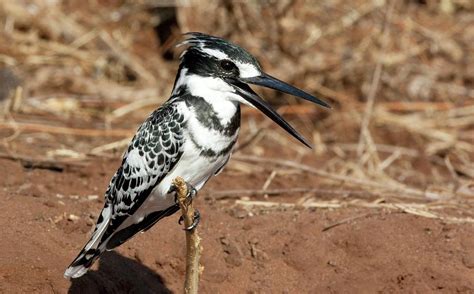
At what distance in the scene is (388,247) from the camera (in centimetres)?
420

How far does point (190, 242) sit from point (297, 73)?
3.82 metres

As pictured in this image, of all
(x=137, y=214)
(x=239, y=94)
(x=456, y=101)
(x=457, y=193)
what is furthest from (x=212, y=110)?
(x=456, y=101)

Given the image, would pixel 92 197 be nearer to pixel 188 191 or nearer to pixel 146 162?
pixel 146 162

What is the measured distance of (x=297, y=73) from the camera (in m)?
7.03

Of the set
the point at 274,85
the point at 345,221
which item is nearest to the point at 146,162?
the point at 274,85

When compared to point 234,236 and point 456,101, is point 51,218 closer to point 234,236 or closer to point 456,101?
point 234,236

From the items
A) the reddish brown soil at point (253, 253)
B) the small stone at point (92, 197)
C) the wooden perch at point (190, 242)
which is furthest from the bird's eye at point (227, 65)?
the small stone at point (92, 197)

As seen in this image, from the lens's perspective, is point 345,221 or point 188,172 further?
point 345,221

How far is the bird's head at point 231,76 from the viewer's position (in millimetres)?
3387

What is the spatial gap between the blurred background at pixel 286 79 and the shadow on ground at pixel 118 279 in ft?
4.08

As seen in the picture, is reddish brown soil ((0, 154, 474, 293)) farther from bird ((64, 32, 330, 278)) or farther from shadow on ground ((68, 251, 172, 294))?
bird ((64, 32, 330, 278))

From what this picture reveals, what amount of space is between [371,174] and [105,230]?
8.48 feet

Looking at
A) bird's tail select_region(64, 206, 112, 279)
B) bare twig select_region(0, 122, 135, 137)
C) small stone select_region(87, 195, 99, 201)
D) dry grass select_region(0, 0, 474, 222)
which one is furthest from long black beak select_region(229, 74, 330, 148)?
bare twig select_region(0, 122, 135, 137)

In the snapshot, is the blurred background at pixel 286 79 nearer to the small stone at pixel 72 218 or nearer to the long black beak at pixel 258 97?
the small stone at pixel 72 218
